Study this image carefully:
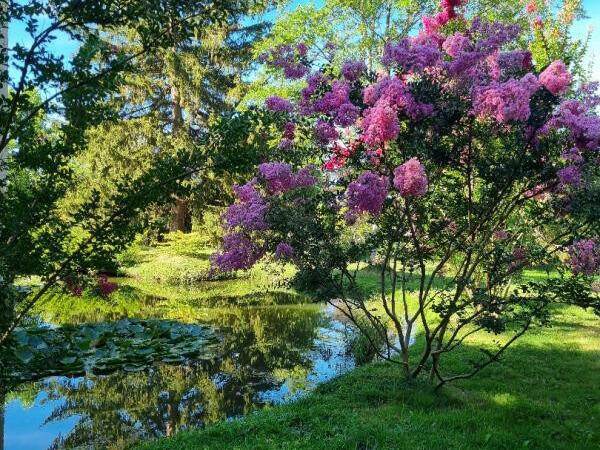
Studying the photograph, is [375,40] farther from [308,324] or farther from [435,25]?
[435,25]

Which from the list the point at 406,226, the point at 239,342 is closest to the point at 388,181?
the point at 406,226

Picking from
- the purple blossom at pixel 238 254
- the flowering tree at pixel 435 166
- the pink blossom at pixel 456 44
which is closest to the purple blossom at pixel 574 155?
the flowering tree at pixel 435 166

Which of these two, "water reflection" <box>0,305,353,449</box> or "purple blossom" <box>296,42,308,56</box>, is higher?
"purple blossom" <box>296,42,308,56</box>

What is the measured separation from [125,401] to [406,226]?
485 centimetres

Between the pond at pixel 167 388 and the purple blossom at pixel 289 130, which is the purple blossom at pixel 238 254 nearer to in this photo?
the purple blossom at pixel 289 130

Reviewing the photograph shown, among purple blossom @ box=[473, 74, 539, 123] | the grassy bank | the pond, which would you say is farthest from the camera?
the pond

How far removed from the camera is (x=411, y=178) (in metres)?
4.88

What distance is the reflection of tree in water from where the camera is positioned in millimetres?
6492

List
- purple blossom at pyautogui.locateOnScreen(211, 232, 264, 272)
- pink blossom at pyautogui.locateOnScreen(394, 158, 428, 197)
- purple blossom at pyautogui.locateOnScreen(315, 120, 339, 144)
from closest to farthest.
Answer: pink blossom at pyautogui.locateOnScreen(394, 158, 428, 197)
purple blossom at pyautogui.locateOnScreen(315, 120, 339, 144)
purple blossom at pyautogui.locateOnScreen(211, 232, 264, 272)

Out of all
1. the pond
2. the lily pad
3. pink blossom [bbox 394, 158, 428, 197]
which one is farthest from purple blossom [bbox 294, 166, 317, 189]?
the lily pad

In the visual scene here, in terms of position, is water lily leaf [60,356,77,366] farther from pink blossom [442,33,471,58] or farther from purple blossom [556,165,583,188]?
purple blossom [556,165,583,188]

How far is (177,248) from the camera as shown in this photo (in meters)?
21.9

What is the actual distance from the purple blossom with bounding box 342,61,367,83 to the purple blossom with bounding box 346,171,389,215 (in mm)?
1379

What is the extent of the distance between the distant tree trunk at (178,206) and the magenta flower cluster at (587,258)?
62.1 feet
